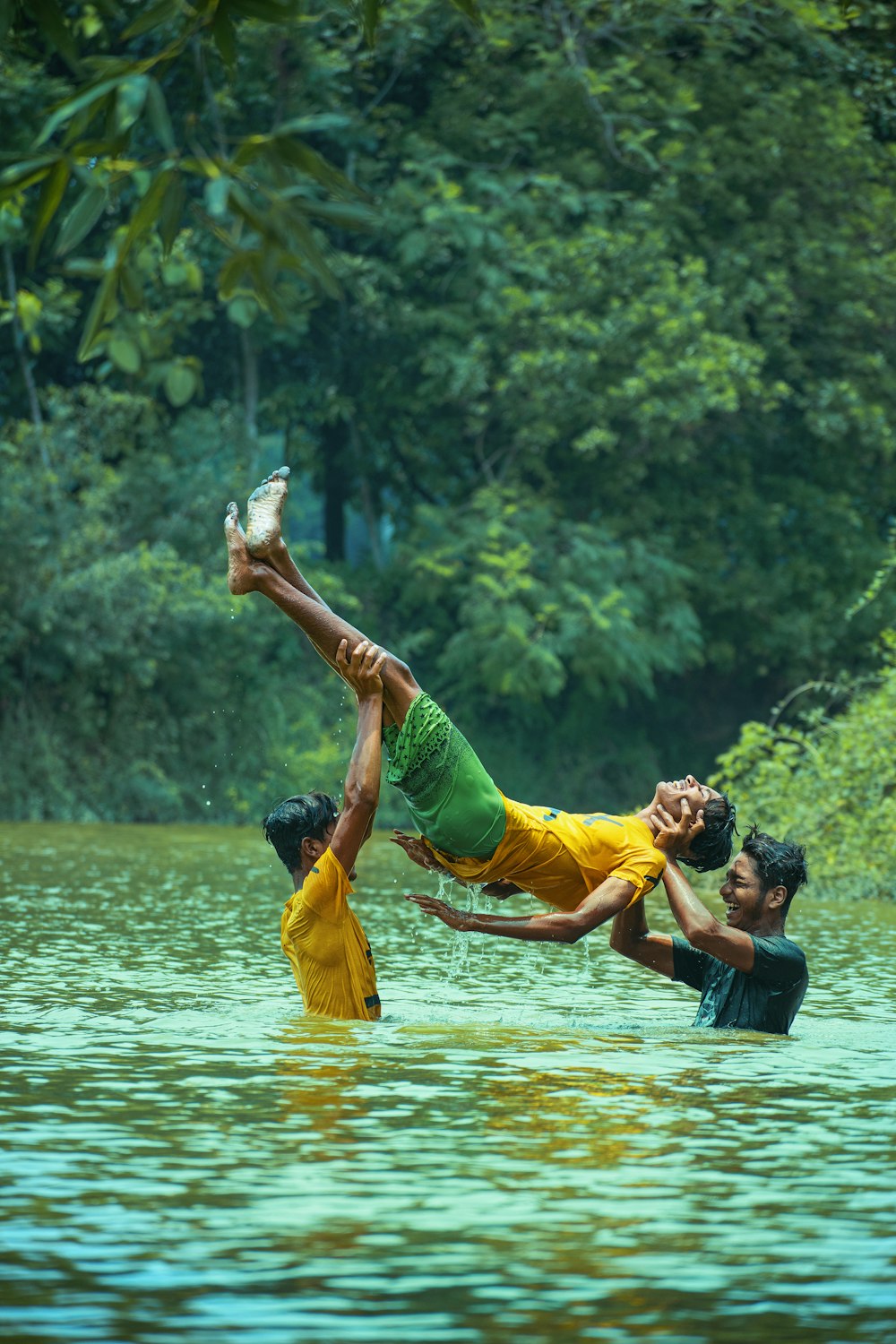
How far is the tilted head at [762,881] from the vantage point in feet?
27.9

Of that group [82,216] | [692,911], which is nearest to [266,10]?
[82,216]

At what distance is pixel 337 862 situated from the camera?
26.3 feet

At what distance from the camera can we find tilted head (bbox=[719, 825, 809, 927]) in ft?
27.9

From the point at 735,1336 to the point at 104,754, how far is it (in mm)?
22308

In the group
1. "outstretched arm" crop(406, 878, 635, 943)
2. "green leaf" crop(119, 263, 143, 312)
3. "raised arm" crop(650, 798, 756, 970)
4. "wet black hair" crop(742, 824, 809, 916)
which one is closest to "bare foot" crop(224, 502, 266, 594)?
"outstretched arm" crop(406, 878, 635, 943)

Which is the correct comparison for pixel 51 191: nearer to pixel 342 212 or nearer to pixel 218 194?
pixel 218 194

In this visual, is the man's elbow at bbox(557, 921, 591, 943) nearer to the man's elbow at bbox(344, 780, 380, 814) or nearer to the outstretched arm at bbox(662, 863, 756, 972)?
the outstretched arm at bbox(662, 863, 756, 972)

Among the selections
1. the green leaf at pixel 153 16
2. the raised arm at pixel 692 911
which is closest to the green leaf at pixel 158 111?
the green leaf at pixel 153 16

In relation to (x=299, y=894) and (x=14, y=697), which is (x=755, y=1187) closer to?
(x=299, y=894)

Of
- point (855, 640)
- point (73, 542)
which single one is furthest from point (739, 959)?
point (855, 640)

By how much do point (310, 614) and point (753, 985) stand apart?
2492 mm

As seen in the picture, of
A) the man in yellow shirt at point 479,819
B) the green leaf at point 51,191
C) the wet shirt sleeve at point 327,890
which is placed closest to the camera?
the green leaf at point 51,191

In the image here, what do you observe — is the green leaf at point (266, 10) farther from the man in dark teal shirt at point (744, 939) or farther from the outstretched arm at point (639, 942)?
the outstretched arm at point (639, 942)

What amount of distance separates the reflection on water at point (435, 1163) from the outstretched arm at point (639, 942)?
0.99ft
